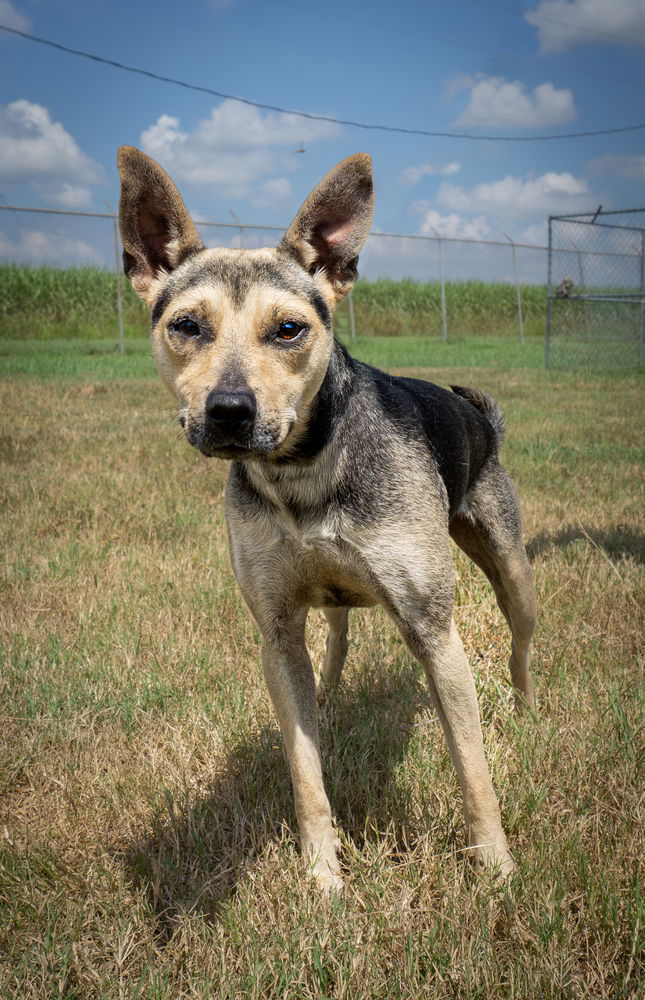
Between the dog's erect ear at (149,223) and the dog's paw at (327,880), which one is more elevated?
the dog's erect ear at (149,223)

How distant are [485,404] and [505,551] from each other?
3.16ft

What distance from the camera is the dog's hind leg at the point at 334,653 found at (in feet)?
13.4

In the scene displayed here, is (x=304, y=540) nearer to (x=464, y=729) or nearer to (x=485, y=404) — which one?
(x=464, y=729)

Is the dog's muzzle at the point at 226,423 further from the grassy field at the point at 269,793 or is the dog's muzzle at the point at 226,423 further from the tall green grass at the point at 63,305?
the tall green grass at the point at 63,305

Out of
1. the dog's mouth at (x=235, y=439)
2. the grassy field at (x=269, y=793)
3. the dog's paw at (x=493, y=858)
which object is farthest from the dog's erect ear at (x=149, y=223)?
the dog's paw at (x=493, y=858)

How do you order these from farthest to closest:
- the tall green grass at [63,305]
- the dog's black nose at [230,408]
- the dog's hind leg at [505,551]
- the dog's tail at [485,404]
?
the tall green grass at [63,305]
the dog's tail at [485,404]
the dog's hind leg at [505,551]
the dog's black nose at [230,408]

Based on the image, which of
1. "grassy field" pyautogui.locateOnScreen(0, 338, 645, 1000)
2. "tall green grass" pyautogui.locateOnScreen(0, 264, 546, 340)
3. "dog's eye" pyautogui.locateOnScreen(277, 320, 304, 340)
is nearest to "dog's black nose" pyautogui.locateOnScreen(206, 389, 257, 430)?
"dog's eye" pyautogui.locateOnScreen(277, 320, 304, 340)

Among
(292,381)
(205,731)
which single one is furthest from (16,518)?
(292,381)

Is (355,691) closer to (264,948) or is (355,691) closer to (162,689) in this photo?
(162,689)

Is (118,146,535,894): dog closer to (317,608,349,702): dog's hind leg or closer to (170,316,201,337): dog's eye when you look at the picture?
(170,316,201,337): dog's eye

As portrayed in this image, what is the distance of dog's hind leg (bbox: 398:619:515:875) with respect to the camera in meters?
2.74

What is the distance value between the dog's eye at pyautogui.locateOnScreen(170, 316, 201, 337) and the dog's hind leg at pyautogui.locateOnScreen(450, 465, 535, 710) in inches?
64.8

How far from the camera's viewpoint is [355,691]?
4062 mm

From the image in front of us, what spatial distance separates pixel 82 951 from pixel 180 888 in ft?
1.45
